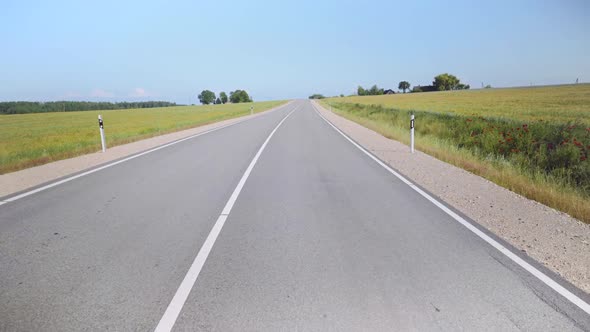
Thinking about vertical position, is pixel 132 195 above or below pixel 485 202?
above

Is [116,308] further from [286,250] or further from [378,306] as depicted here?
[378,306]

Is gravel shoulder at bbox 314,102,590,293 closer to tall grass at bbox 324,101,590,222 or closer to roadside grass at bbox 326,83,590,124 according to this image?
tall grass at bbox 324,101,590,222

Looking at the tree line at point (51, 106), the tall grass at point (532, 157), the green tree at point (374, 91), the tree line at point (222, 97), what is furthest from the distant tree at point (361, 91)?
the tall grass at point (532, 157)

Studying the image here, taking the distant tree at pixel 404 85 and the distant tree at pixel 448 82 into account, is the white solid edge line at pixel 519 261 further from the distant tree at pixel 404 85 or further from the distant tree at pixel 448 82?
the distant tree at pixel 404 85

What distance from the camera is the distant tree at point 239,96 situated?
18525cm

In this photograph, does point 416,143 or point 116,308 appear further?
point 416,143

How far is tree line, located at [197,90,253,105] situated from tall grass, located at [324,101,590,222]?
16771 cm

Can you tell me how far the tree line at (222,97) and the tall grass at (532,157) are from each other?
168 m

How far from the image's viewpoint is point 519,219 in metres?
5.10

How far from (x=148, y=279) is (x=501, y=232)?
4.42 m

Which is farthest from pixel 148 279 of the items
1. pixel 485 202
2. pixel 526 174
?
pixel 526 174

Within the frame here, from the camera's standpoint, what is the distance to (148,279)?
332cm

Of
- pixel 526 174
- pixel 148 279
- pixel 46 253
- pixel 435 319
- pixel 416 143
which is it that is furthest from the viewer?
pixel 416 143

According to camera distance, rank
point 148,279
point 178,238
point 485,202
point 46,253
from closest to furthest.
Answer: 1. point 148,279
2. point 46,253
3. point 178,238
4. point 485,202
